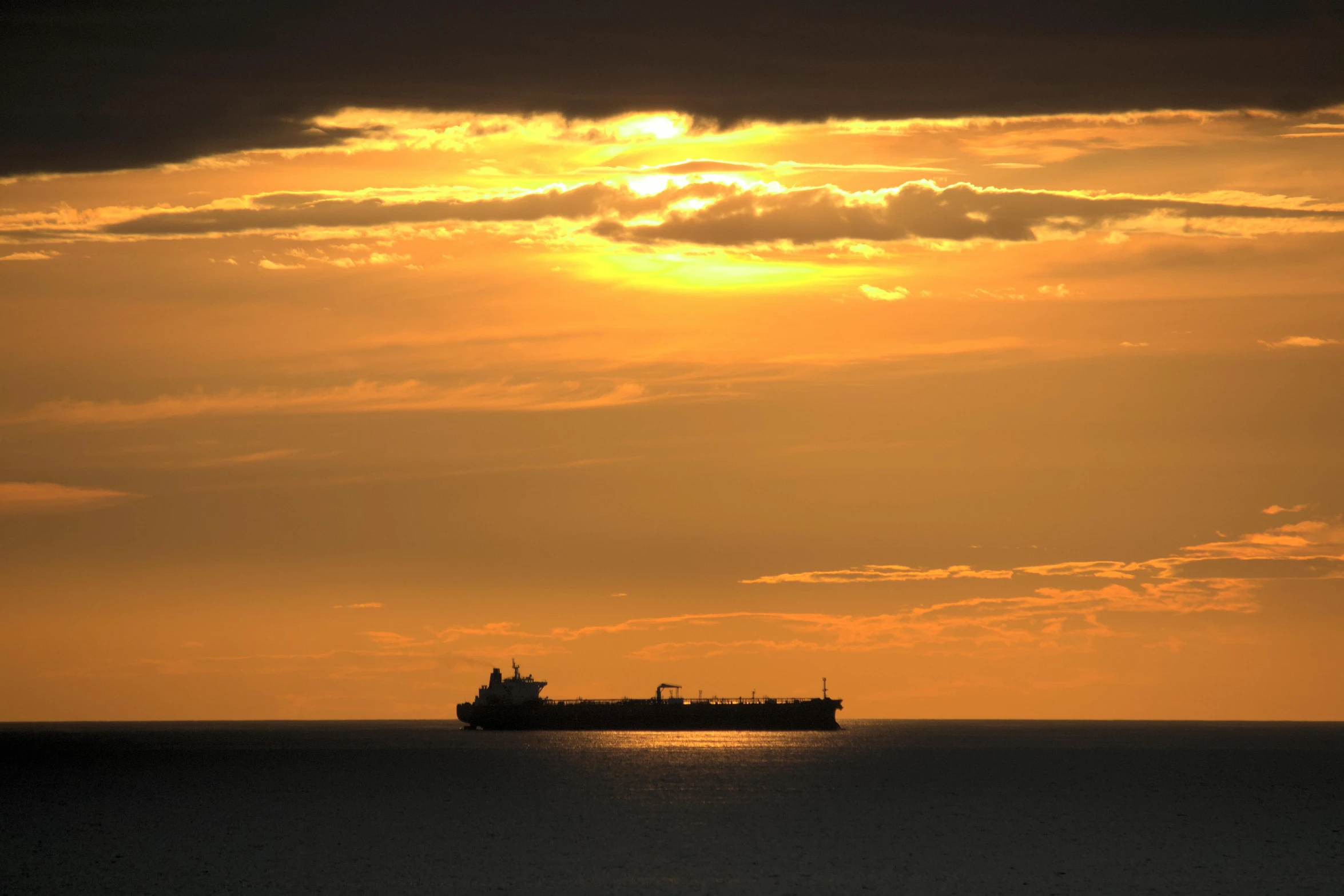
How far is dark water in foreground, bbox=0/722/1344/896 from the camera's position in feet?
199

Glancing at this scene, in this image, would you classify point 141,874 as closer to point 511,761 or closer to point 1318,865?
point 1318,865

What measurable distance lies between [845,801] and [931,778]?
36613 millimetres

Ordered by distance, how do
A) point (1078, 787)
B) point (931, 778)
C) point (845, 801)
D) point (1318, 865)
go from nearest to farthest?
point (1318, 865)
point (845, 801)
point (1078, 787)
point (931, 778)

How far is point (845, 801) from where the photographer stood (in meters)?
101

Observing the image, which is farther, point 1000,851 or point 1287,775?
point 1287,775

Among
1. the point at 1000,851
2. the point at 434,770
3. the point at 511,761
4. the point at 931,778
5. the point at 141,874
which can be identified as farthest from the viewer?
the point at 511,761

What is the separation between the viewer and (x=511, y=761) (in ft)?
504

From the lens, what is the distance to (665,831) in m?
78.8

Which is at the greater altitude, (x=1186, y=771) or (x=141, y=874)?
(x=1186, y=771)

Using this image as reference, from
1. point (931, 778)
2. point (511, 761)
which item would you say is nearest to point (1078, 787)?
point (931, 778)

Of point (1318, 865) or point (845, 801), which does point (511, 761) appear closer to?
point (845, 801)

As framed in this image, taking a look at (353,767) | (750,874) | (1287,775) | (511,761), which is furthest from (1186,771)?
(750,874)

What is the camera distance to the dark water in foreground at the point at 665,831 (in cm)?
6072

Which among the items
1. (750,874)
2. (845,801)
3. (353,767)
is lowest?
(750,874)
